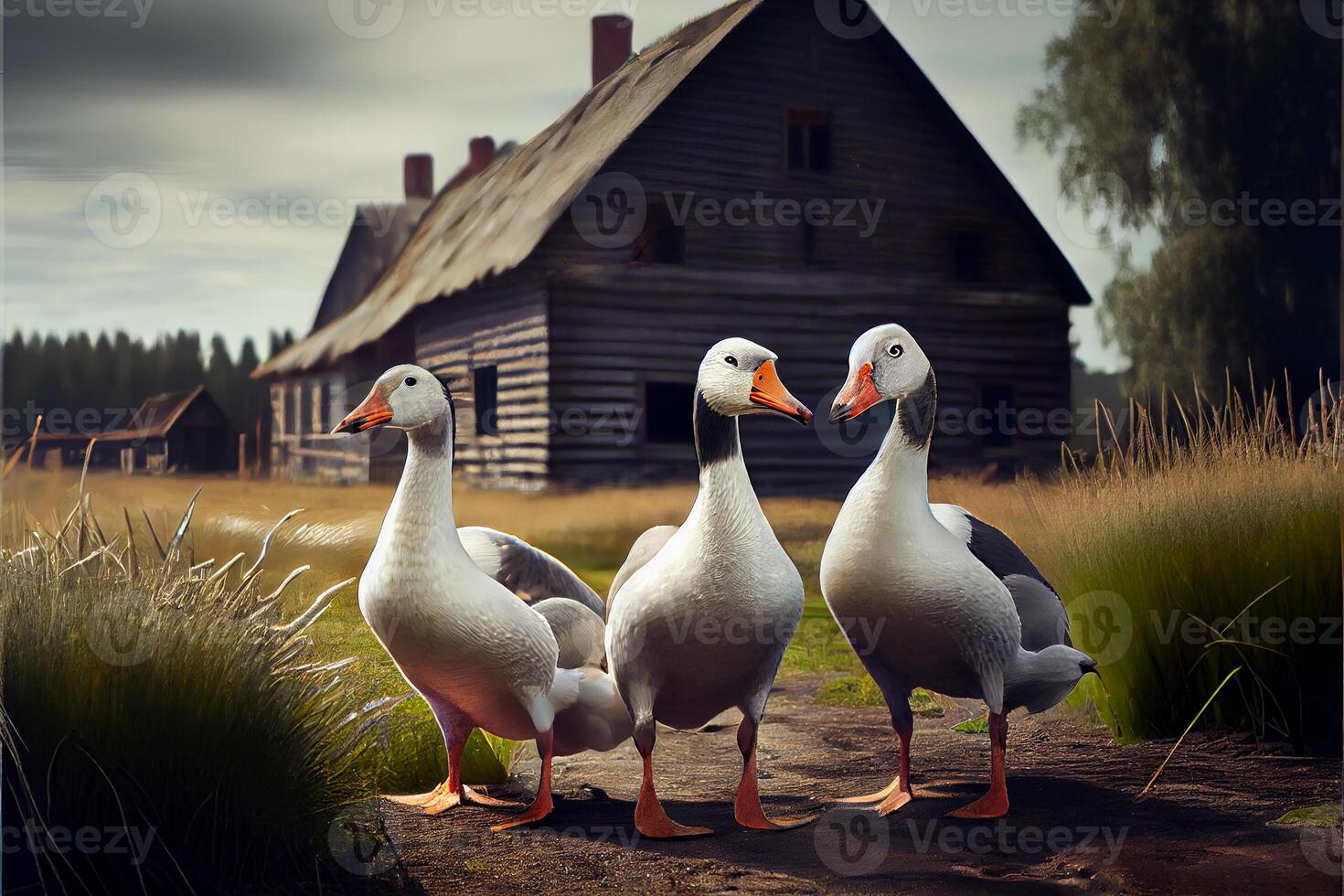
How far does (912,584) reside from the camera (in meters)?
2.85

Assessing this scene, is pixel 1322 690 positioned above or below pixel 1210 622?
below

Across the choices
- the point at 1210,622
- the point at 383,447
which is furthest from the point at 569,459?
the point at 1210,622

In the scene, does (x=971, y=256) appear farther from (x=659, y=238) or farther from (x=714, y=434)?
(x=714, y=434)

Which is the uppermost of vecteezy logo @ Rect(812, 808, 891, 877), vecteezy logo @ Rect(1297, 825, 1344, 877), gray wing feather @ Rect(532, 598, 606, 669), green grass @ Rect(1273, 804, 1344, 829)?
gray wing feather @ Rect(532, 598, 606, 669)

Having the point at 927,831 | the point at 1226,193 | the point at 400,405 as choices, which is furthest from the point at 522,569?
the point at 1226,193

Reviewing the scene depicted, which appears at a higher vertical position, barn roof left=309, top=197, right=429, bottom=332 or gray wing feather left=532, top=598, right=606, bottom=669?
barn roof left=309, top=197, right=429, bottom=332

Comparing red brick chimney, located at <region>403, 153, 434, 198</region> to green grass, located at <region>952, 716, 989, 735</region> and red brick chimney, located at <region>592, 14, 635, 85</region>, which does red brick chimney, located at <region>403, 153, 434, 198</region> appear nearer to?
red brick chimney, located at <region>592, 14, 635, 85</region>

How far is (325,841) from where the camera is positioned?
105 inches

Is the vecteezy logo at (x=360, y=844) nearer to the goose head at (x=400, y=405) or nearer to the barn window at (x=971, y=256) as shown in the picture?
the goose head at (x=400, y=405)

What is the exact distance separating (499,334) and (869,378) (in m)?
1.55

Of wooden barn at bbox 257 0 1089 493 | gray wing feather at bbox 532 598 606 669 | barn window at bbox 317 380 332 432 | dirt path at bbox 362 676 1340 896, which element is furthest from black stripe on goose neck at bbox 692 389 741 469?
barn window at bbox 317 380 332 432

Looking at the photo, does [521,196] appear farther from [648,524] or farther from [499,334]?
[648,524]

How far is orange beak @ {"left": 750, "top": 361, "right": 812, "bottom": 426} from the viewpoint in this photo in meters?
2.55

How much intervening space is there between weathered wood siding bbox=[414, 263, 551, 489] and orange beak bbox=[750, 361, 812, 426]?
3.14 feet
